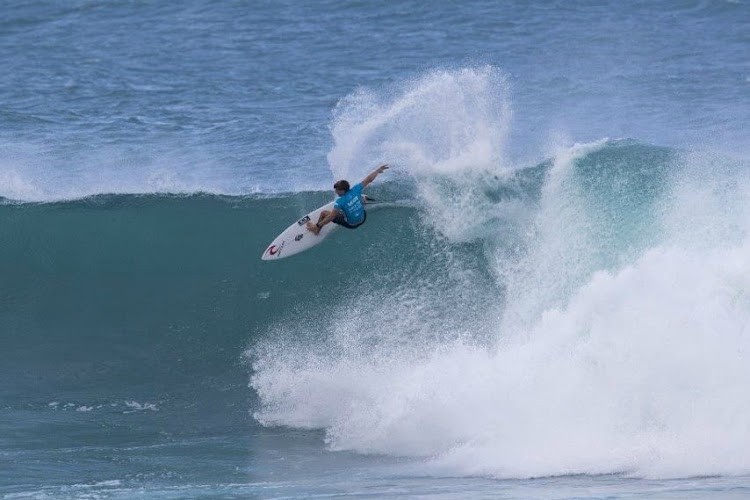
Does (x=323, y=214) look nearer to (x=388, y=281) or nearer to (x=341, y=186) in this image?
(x=341, y=186)

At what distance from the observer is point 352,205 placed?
12867 millimetres

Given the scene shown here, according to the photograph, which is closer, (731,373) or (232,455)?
(731,373)

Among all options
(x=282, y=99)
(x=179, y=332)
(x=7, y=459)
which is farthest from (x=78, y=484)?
(x=282, y=99)

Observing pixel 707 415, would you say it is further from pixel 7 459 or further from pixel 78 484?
pixel 7 459

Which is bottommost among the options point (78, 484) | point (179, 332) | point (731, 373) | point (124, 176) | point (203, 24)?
point (78, 484)

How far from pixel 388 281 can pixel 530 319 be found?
211 centimetres

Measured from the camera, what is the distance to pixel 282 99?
2100 centimetres

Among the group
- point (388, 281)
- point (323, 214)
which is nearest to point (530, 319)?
point (388, 281)

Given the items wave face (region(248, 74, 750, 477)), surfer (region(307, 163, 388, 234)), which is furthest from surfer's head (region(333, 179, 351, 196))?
wave face (region(248, 74, 750, 477))

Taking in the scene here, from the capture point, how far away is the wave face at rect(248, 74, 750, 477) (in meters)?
10.3

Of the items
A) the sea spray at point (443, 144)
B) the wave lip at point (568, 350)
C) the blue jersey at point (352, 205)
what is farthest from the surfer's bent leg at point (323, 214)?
the sea spray at point (443, 144)

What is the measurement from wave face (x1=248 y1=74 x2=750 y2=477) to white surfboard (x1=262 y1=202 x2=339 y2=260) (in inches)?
25.8

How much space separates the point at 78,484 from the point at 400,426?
3.09 meters

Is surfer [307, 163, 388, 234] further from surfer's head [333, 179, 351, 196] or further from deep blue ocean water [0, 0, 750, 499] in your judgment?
deep blue ocean water [0, 0, 750, 499]
